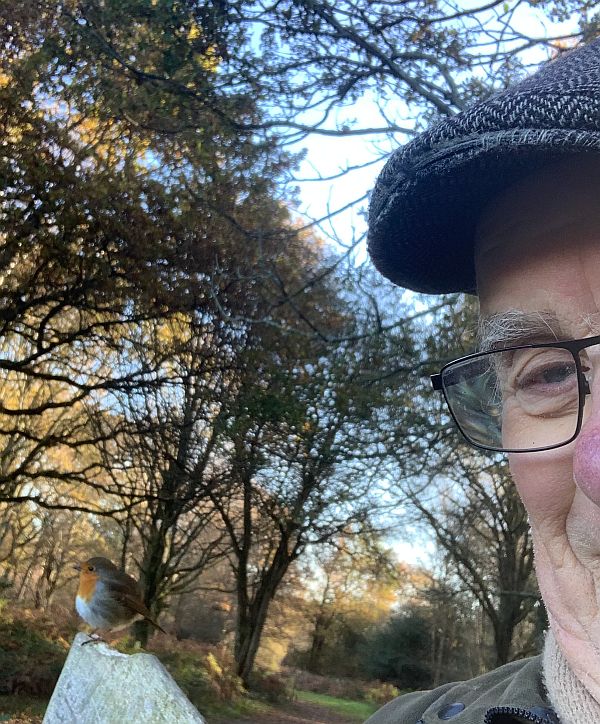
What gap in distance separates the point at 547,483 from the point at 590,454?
0.14 meters

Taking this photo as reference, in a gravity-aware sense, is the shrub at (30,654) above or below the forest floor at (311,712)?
above

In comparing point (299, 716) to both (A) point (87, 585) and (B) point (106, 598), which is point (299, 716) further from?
(B) point (106, 598)

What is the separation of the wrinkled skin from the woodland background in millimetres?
1177

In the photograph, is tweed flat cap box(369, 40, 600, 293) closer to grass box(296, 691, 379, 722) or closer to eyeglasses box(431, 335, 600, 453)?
eyeglasses box(431, 335, 600, 453)

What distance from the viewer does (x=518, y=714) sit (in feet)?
2.57

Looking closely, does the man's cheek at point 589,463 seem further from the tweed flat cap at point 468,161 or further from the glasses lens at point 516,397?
the tweed flat cap at point 468,161

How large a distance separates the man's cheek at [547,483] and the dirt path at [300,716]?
8750mm

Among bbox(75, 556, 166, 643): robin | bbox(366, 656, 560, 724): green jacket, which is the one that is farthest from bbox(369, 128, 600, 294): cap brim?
bbox(75, 556, 166, 643): robin

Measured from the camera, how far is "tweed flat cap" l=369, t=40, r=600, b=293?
0.57m

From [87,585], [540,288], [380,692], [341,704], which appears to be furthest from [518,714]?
[380,692]

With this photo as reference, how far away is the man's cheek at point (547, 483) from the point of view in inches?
29.5

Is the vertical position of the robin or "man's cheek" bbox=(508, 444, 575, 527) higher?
"man's cheek" bbox=(508, 444, 575, 527)

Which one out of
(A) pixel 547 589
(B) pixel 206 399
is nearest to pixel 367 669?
(B) pixel 206 399

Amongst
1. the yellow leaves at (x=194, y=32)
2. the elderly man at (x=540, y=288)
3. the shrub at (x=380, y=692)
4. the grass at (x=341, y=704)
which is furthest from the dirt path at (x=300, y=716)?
the elderly man at (x=540, y=288)
